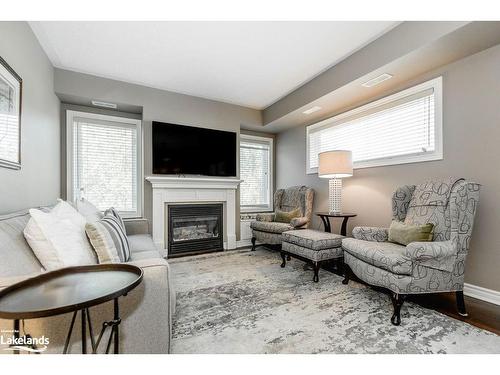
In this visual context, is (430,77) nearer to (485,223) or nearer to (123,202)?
(485,223)

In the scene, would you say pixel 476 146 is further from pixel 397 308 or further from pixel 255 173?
pixel 255 173

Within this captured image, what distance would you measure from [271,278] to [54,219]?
82.6 inches

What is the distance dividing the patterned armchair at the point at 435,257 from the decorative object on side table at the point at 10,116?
114 inches

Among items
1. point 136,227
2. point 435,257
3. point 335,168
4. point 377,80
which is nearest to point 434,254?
point 435,257

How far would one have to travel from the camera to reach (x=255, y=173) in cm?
494

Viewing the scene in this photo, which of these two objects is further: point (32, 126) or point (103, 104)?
point (103, 104)

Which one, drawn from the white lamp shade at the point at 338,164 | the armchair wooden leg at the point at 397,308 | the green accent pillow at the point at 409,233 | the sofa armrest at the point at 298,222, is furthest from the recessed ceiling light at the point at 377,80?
the armchair wooden leg at the point at 397,308

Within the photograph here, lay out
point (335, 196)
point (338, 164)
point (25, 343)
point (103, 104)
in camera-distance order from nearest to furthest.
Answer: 1. point (25, 343)
2. point (338, 164)
3. point (335, 196)
4. point (103, 104)

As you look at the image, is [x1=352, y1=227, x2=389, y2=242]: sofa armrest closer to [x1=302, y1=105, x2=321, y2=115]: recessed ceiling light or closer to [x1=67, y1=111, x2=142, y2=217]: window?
[x1=302, y1=105, x2=321, y2=115]: recessed ceiling light

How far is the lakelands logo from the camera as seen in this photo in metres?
0.82

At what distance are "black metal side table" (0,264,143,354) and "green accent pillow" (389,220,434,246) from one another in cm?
220

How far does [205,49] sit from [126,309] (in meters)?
2.59

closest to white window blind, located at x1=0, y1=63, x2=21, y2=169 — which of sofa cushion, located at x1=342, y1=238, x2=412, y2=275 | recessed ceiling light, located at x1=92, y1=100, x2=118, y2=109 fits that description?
recessed ceiling light, located at x1=92, y1=100, x2=118, y2=109

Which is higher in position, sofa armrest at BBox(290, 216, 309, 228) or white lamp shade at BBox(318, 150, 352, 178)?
white lamp shade at BBox(318, 150, 352, 178)
